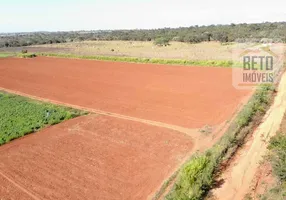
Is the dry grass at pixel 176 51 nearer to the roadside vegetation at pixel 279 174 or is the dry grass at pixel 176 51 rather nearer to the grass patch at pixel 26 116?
the grass patch at pixel 26 116

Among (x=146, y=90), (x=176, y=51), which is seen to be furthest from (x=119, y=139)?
(x=176, y=51)

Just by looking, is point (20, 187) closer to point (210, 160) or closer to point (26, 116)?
point (210, 160)

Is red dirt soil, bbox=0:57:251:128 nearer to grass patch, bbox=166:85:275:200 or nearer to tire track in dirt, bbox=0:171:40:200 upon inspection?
grass patch, bbox=166:85:275:200

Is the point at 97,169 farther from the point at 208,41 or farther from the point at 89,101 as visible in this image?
the point at 208,41

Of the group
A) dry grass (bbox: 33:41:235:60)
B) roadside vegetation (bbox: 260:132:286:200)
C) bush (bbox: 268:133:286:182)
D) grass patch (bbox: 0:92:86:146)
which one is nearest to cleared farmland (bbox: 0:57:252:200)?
grass patch (bbox: 0:92:86:146)

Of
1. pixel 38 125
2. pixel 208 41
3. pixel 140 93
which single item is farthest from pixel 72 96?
pixel 208 41

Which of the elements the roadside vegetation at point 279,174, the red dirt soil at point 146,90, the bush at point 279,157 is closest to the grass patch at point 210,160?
the bush at point 279,157
